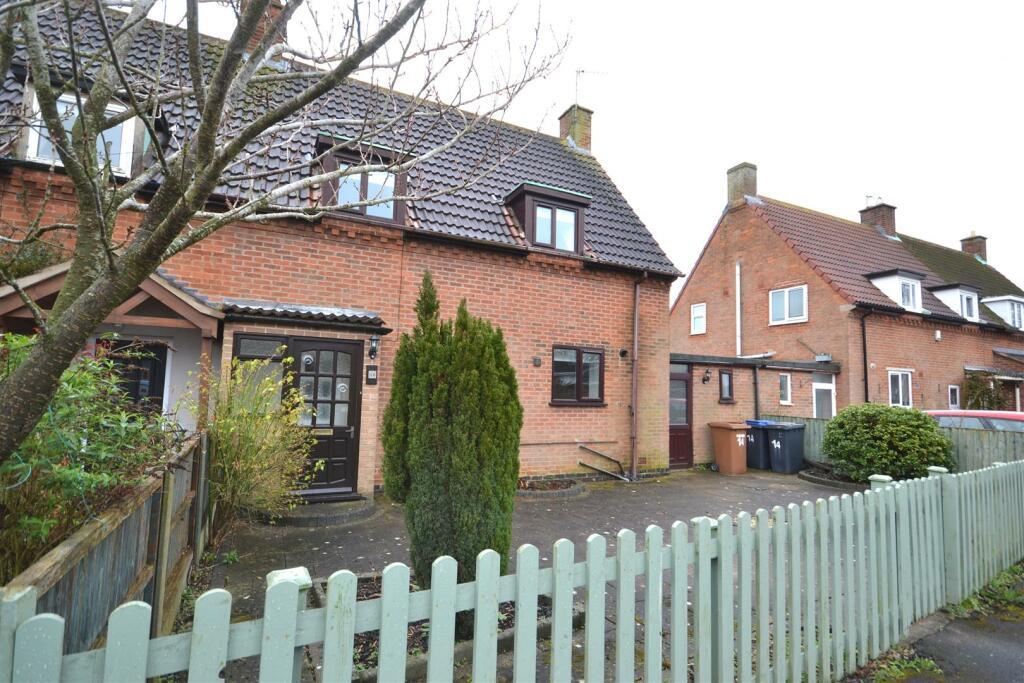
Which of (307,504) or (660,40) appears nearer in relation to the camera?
(660,40)

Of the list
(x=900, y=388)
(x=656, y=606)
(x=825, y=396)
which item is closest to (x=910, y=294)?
(x=900, y=388)

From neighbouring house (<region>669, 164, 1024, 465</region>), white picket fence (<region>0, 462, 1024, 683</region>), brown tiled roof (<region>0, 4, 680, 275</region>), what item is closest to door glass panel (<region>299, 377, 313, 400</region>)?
brown tiled roof (<region>0, 4, 680, 275</region>)

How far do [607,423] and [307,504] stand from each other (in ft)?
19.4

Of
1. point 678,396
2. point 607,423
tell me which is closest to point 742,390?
point 678,396

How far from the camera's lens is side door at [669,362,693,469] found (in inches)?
466

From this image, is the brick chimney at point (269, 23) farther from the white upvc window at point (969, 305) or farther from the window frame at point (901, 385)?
the white upvc window at point (969, 305)

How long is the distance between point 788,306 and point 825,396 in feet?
11.1

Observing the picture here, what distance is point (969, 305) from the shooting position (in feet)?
61.8

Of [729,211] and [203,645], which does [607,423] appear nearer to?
[203,645]

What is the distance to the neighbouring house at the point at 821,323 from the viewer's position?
13000mm

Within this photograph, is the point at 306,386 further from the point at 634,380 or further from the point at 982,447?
the point at 982,447

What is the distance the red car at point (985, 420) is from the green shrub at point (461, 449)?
1154cm

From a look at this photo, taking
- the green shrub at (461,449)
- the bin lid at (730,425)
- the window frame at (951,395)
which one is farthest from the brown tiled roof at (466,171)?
the window frame at (951,395)

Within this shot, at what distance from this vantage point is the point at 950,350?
58.6 feet
